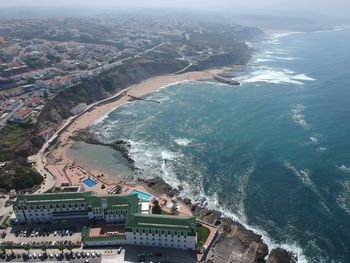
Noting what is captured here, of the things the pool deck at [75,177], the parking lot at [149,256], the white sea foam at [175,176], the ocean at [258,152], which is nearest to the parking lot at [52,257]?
the parking lot at [149,256]

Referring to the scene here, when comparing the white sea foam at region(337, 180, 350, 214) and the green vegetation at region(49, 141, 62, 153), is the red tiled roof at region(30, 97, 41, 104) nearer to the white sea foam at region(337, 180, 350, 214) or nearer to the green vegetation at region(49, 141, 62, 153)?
the green vegetation at region(49, 141, 62, 153)

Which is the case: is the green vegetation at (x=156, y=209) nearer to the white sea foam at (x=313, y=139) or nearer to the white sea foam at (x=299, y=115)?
the white sea foam at (x=313, y=139)

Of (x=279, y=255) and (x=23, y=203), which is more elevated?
(x=23, y=203)

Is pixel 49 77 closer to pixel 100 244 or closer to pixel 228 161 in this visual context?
pixel 228 161

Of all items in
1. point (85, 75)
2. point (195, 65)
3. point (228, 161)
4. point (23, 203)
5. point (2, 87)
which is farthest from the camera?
point (195, 65)

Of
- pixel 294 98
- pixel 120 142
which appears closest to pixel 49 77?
pixel 120 142

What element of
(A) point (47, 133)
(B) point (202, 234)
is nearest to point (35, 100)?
(A) point (47, 133)
